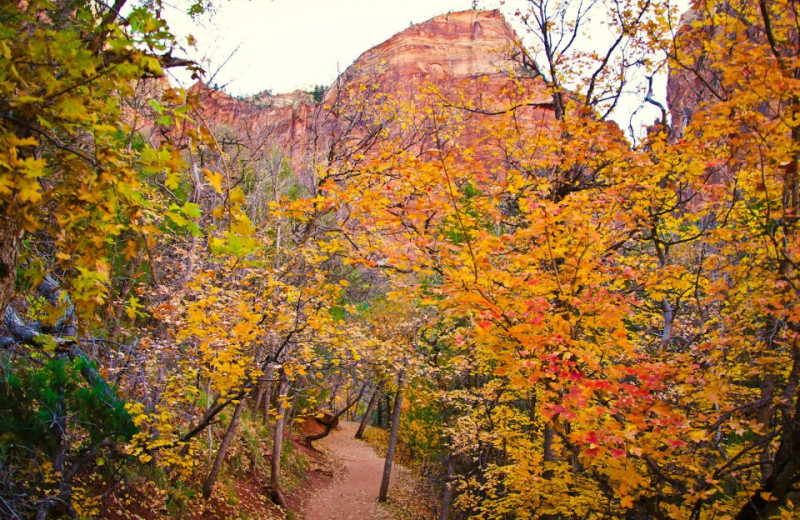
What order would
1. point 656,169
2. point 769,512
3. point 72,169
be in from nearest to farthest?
point 72,169 → point 769,512 → point 656,169

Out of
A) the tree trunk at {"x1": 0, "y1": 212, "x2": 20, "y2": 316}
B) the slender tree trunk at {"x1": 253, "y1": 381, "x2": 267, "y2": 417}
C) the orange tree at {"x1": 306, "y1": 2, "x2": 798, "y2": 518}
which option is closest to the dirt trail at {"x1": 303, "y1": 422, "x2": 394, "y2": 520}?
the slender tree trunk at {"x1": 253, "y1": 381, "x2": 267, "y2": 417}

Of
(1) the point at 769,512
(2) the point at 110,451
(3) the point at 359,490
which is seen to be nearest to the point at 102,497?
(2) the point at 110,451

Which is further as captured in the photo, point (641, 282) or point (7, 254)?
point (641, 282)

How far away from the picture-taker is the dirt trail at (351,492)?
13.2 metres

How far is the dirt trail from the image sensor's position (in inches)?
518

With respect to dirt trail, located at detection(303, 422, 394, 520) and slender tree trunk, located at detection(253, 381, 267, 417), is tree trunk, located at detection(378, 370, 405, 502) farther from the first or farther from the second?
slender tree trunk, located at detection(253, 381, 267, 417)

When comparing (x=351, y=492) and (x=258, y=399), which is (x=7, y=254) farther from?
(x=351, y=492)

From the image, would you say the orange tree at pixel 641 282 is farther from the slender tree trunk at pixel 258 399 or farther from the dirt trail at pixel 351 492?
the slender tree trunk at pixel 258 399

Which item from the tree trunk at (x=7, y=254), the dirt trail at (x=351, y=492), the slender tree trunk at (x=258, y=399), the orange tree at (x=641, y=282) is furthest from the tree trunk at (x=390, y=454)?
the tree trunk at (x=7, y=254)

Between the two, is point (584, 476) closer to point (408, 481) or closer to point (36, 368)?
point (36, 368)

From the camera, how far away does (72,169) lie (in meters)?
2.33

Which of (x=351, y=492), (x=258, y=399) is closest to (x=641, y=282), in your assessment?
(x=351, y=492)

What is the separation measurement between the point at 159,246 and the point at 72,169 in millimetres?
10128

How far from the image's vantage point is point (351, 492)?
1535 cm
